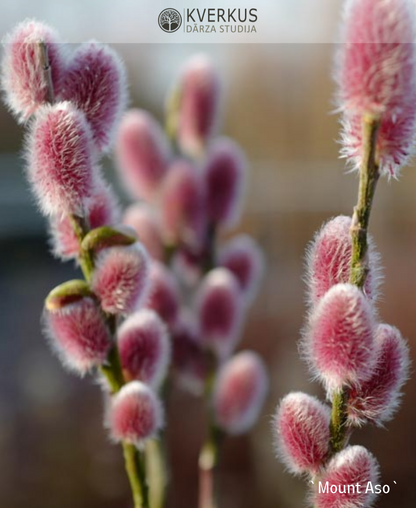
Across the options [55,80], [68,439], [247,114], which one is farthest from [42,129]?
[247,114]

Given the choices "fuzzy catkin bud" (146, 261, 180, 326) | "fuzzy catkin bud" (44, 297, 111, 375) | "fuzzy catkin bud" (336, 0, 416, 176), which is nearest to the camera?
"fuzzy catkin bud" (336, 0, 416, 176)

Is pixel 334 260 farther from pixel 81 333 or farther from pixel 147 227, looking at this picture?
pixel 147 227

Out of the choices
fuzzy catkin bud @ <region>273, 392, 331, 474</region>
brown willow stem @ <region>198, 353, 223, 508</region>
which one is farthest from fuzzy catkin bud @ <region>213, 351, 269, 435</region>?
fuzzy catkin bud @ <region>273, 392, 331, 474</region>

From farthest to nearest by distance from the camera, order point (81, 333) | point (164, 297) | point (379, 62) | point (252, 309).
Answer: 1. point (252, 309)
2. point (164, 297)
3. point (81, 333)
4. point (379, 62)

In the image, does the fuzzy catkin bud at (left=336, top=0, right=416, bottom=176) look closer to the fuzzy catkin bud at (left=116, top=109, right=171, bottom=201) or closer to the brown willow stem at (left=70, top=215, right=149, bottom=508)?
the brown willow stem at (left=70, top=215, right=149, bottom=508)

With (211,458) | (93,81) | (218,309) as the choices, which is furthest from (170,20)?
(211,458)

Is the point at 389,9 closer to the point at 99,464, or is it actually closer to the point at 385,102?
the point at 385,102
